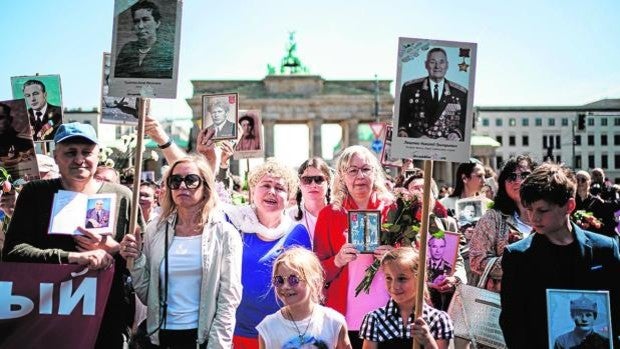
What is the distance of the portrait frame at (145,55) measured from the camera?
4.00m

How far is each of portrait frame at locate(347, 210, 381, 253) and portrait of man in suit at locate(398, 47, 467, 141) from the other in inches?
33.3

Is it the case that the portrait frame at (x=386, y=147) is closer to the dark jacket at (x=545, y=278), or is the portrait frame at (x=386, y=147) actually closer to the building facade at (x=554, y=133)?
the dark jacket at (x=545, y=278)

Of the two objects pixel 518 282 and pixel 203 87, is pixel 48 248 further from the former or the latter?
pixel 203 87

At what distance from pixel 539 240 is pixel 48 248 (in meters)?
2.78

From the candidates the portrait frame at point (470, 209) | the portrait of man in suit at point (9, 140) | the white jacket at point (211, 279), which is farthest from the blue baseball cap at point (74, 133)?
the portrait frame at point (470, 209)

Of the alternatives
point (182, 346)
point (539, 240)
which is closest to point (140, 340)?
point (182, 346)

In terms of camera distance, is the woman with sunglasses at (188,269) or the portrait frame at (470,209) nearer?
the woman with sunglasses at (188,269)

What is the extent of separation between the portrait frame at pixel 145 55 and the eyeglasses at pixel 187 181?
61 cm

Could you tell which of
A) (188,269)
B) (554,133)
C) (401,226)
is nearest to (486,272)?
(401,226)

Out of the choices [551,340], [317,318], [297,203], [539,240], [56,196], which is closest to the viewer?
[551,340]

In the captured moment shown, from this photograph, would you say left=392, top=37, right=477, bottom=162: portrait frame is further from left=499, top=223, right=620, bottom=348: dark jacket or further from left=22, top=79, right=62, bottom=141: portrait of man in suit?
left=22, top=79, right=62, bottom=141: portrait of man in suit

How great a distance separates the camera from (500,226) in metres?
4.70

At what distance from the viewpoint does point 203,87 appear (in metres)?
58.6

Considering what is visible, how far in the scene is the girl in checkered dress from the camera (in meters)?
3.82
